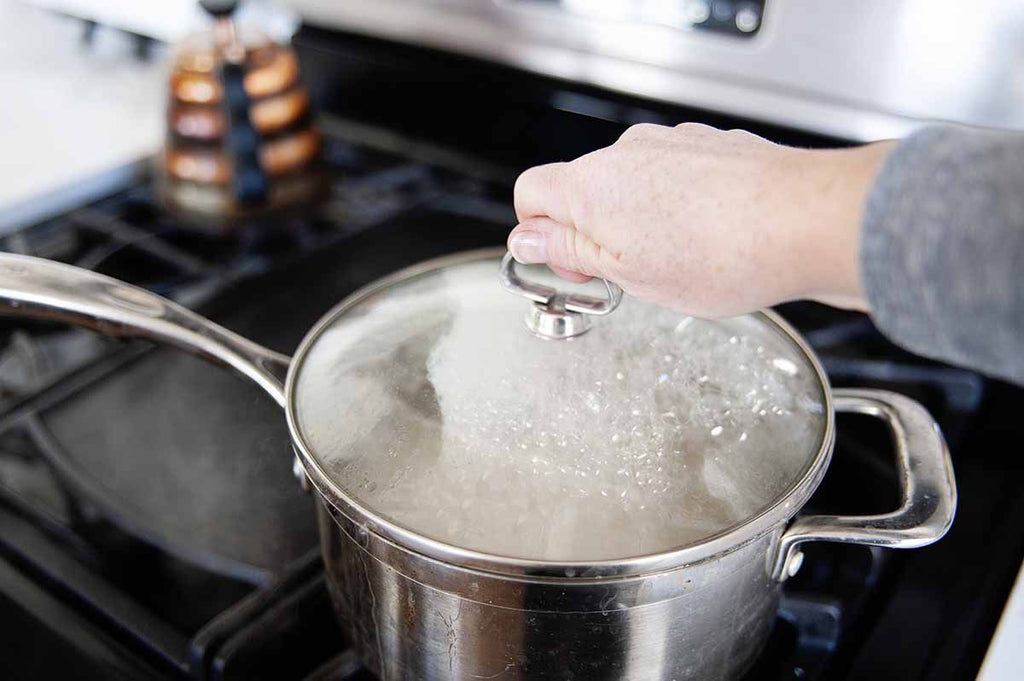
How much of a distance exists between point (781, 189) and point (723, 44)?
36cm

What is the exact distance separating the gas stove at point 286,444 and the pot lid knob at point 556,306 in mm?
181

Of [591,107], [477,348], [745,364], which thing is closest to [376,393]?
[477,348]

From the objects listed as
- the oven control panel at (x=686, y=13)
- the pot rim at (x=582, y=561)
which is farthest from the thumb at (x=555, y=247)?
the oven control panel at (x=686, y=13)

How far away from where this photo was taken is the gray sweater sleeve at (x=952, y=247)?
0.88ft

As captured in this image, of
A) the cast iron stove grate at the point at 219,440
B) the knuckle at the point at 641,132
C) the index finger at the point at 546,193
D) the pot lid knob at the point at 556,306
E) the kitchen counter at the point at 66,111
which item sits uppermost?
the knuckle at the point at 641,132

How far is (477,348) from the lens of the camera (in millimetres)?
434

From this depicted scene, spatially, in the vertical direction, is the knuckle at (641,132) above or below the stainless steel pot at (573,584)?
above

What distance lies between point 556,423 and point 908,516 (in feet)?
0.50

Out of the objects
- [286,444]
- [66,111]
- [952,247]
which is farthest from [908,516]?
[66,111]

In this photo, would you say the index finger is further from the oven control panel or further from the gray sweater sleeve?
the oven control panel

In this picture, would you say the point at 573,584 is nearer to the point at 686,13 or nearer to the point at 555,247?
the point at 555,247

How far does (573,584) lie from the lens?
0.33 m

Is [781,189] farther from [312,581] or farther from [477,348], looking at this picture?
→ [312,581]

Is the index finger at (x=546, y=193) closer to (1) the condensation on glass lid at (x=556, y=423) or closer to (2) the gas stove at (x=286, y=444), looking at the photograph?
(1) the condensation on glass lid at (x=556, y=423)
